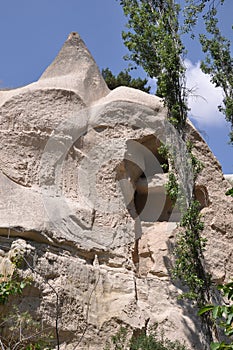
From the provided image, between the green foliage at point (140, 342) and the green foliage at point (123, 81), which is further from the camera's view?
the green foliage at point (123, 81)

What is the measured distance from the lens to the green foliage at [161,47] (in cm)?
985

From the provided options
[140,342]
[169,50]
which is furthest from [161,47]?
[140,342]

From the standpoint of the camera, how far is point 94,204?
918cm

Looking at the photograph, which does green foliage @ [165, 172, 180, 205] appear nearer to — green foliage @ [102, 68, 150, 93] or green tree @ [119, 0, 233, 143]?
green tree @ [119, 0, 233, 143]

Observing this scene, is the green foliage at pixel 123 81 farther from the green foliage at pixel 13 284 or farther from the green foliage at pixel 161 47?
the green foliage at pixel 13 284

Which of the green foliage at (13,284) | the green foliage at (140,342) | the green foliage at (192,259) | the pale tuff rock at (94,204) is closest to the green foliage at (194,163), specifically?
the pale tuff rock at (94,204)

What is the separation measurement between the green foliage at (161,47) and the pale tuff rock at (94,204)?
50 centimetres

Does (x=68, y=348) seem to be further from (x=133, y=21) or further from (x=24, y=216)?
(x=133, y=21)

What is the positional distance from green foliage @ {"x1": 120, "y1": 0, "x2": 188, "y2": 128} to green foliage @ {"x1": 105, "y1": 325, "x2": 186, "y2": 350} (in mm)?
3875

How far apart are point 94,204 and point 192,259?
1.93m

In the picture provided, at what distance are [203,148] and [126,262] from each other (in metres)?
3.08

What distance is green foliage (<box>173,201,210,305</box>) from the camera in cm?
833

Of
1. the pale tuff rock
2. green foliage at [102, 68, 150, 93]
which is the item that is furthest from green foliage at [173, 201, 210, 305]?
green foliage at [102, 68, 150, 93]

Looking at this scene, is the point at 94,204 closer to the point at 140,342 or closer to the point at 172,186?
the point at 172,186
